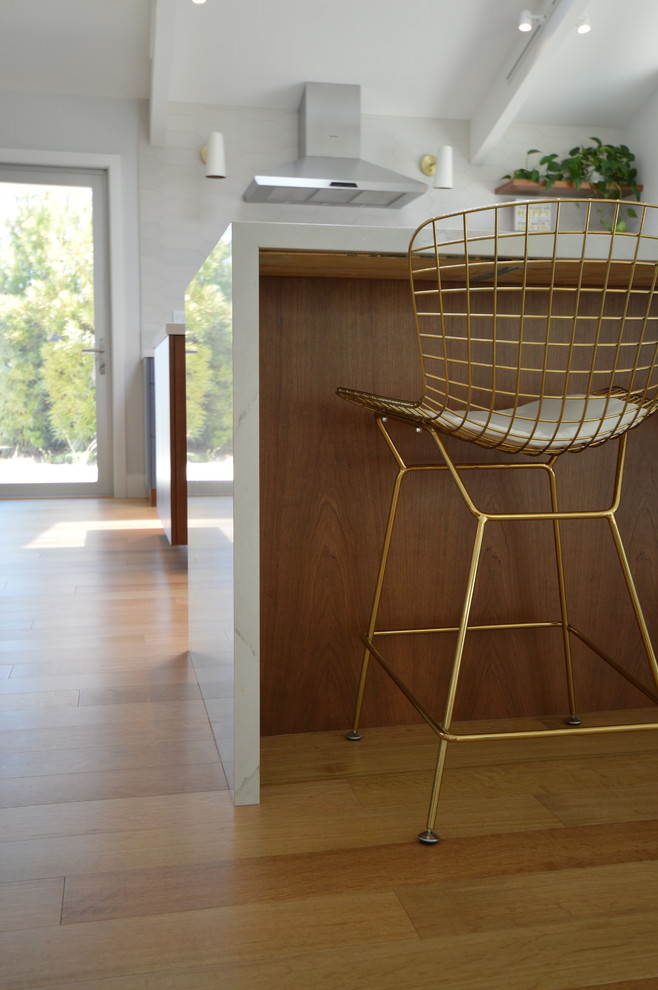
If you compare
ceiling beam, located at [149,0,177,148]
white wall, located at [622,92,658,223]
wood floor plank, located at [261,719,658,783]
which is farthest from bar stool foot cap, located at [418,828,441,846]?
white wall, located at [622,92,658,223]

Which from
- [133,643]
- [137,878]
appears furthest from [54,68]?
[137,878]

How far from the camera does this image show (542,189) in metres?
5.42

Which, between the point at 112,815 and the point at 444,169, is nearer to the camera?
the point at 112,815

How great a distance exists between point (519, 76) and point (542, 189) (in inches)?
30.8

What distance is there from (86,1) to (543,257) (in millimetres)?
4036

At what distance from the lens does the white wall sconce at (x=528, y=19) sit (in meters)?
4.48

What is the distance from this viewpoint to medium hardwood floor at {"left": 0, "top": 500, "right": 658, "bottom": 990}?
920 millimetres

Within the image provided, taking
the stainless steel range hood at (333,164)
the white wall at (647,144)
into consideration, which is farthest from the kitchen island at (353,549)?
the white wall at (647,144)

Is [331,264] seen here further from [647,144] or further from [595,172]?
[647,144]

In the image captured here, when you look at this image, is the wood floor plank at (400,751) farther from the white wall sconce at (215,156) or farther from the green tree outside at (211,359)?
the white wall sconce at (215,156)

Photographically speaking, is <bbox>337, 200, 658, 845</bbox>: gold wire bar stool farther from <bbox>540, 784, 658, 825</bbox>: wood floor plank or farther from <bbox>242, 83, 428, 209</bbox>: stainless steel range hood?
<bbox>242, 83, 428, 209</bbox>: stainless steel range hood

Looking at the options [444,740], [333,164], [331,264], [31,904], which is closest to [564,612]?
[444,740]

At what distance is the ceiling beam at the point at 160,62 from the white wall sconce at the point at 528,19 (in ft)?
5.68

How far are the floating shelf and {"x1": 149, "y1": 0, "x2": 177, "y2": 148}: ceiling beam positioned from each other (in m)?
2.07
